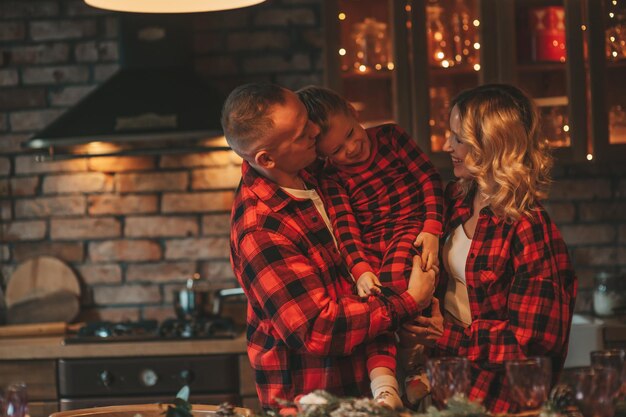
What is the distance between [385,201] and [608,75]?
1734 millimetres

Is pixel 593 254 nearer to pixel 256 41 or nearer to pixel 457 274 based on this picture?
pixel 256 41

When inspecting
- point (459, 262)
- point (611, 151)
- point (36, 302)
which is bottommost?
point (36, 302)

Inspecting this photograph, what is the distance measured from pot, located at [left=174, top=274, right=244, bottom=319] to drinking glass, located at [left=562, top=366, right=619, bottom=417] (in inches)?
95.7

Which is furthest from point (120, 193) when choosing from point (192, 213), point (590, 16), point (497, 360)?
point (497, 360)

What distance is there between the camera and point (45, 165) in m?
4.41

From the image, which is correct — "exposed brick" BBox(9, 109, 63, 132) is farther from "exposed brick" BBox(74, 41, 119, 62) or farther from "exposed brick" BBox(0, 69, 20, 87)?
"exposed brick" BBox(74, 41, 119, 62)

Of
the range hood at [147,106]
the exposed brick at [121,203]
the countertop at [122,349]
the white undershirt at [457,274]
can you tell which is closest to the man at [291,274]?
the white undershirt at [457,274]

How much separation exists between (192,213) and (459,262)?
2.06 meters

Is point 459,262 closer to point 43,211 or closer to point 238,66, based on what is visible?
point 238,66

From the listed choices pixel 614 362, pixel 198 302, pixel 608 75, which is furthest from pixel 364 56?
pixel 614 362

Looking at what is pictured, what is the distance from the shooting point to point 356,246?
246 centimetres

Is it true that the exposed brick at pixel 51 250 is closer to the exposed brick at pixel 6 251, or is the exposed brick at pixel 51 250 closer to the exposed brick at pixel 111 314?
the exposed brick at pixel 6 251

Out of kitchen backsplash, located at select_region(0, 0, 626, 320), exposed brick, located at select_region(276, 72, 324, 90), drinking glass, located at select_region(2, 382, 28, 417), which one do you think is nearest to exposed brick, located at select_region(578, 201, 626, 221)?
kitchen backsplash, located at select_region(0, 0, 626, 320)

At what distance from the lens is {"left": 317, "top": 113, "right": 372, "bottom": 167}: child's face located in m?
2.51
